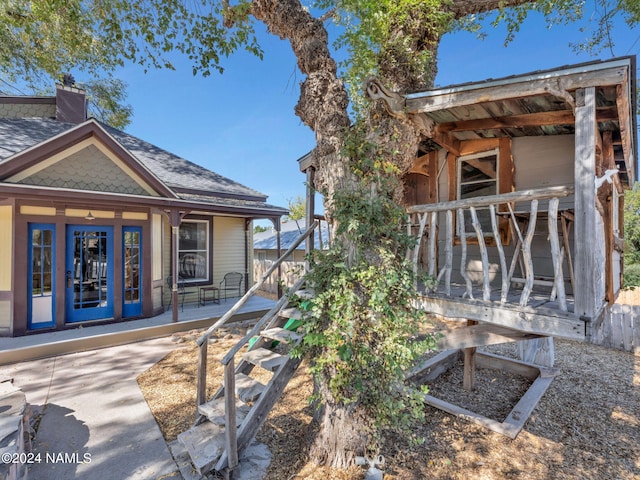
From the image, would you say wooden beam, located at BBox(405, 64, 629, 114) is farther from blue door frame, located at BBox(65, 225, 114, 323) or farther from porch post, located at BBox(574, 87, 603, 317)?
blue door frame, located at BBox(65, 225, 114, 323)

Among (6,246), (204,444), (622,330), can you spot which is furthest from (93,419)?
(622,330)

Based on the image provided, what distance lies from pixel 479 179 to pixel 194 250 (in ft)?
26.0

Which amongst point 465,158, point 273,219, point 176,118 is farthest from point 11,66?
point 465,158

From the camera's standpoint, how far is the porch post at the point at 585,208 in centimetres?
229

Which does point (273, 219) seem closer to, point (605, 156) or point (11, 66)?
point (605, 156)

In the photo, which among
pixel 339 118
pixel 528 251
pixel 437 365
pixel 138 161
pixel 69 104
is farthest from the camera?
pixel 69 104

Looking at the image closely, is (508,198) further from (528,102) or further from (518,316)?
(528,102)

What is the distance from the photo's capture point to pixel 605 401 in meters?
4.20

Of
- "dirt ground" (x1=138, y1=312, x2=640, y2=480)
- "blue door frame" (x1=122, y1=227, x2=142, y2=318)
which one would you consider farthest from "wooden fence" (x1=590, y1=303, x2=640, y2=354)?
"blue door frame" (x1=122, y1=227, x2=142, y2=318)

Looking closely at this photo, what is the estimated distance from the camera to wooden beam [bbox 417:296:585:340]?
2.37m

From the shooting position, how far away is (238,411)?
3033mm

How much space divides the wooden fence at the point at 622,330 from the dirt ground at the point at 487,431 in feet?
3.27

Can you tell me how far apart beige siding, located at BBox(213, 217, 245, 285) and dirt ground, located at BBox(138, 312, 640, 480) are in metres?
4.52

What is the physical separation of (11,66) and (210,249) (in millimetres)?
9286
